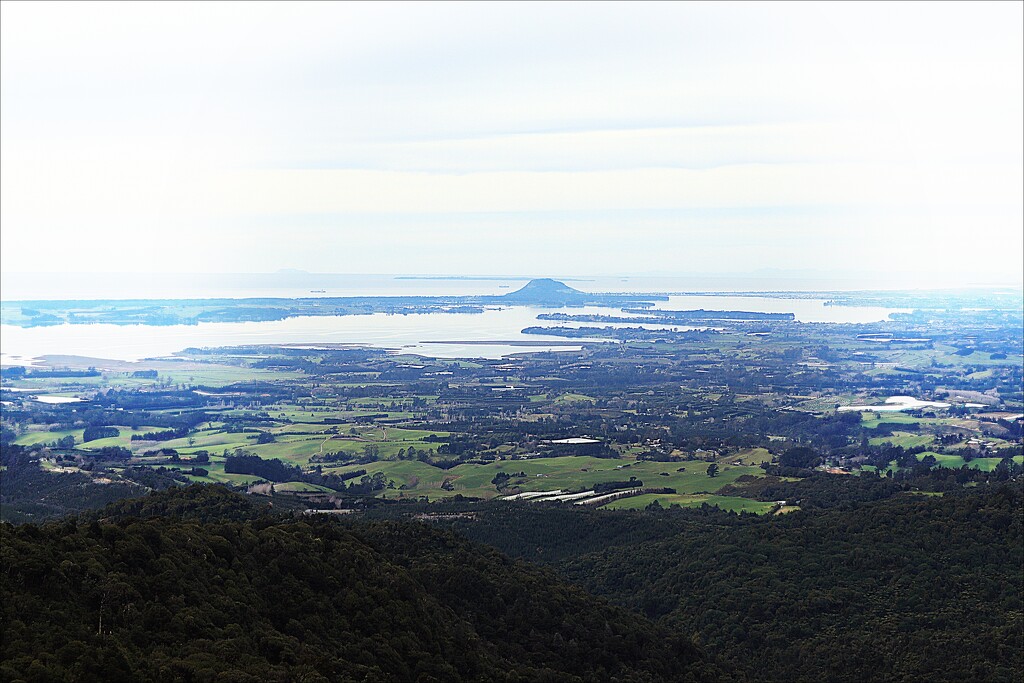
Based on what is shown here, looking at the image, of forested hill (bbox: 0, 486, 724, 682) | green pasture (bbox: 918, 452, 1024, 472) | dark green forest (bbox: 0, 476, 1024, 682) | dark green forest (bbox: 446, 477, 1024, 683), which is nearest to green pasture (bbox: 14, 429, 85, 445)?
dark green forest (bbox: 0, 476, 1024, 682)

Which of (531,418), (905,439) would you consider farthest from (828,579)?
(531,418)

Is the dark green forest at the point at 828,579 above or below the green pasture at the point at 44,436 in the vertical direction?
above

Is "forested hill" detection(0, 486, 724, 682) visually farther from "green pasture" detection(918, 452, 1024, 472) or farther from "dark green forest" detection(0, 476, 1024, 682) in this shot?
"green pasture" detection(918, 452, 1024, 472)

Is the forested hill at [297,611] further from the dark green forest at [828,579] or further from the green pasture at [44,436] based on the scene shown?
the green pasture at [44,436]

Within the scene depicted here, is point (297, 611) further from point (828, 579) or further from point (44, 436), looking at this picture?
point (44, 436)

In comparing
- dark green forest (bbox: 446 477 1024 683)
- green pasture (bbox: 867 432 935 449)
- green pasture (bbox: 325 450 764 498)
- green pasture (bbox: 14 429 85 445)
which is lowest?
green pasture (bbox: 867 432 935 449)

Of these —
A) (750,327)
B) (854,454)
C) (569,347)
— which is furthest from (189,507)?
(750,327)

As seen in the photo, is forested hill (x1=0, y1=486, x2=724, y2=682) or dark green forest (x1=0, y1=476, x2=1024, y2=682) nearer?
forested hill (x1=0, y1=486, x2=724, y2=682)

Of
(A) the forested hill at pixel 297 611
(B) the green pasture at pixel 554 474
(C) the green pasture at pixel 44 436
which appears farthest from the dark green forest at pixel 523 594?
(C) the green pasture at pixel 44 436

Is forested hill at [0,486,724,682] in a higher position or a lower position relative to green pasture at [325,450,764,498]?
higher
